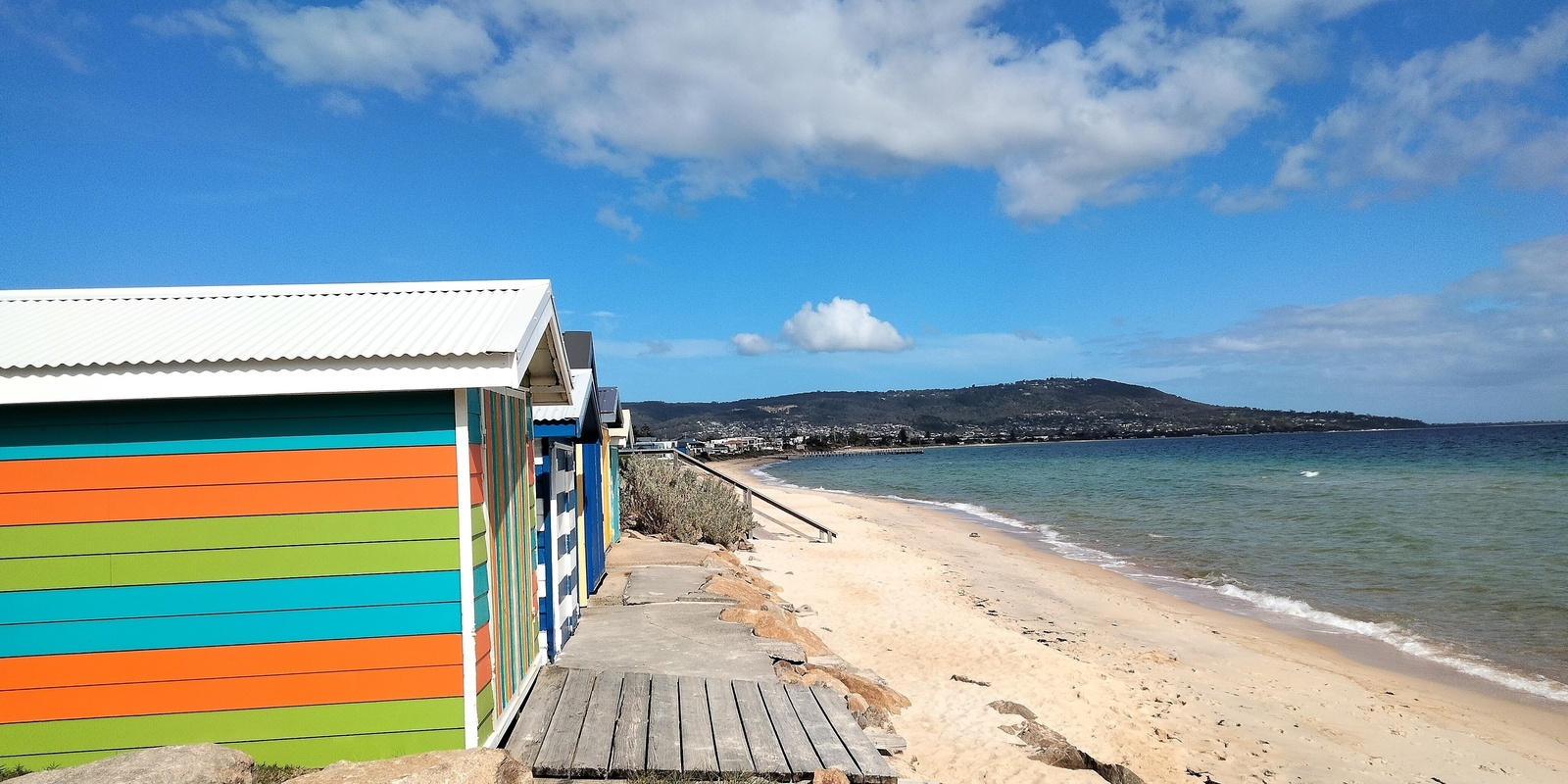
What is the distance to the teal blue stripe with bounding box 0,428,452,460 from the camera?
4406mm

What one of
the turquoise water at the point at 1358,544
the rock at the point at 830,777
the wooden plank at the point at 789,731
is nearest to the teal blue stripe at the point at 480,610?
the wooden plank at the point at 789,731

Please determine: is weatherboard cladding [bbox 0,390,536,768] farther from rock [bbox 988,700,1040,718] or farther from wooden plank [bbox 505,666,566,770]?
rock [bbox 988,700,1040,718]

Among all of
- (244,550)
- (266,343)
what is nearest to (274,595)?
(244,550)

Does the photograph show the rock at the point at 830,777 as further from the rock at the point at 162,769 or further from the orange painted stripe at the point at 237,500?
the rock at the point at 162,769

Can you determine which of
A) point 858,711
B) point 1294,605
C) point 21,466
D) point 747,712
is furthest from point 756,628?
point 1294,605

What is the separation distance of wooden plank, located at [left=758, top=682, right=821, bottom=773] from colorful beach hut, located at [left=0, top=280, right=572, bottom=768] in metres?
1.58

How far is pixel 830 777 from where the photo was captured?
4.52 metres

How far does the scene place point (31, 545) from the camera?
443cm

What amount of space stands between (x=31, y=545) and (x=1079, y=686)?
8.13 metres

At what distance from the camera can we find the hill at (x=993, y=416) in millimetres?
144000

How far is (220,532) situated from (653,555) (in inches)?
330

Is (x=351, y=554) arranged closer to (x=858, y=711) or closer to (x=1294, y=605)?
(x=858, y=711)

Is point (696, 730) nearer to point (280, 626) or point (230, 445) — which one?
point (280, 626)

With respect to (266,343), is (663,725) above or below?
below
